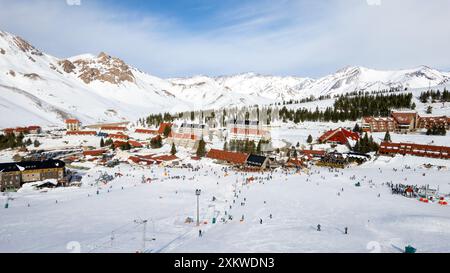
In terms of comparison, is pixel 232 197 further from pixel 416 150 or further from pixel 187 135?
pixel 187 135

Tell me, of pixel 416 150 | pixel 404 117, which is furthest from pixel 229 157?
pixel 404 117

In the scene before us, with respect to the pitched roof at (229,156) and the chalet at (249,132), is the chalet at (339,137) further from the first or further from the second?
the pitched roof at (229,156)

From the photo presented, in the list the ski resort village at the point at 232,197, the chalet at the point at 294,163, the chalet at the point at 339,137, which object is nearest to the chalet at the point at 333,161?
the ski resort village at the point at 232,197

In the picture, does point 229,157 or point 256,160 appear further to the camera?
point 229,157

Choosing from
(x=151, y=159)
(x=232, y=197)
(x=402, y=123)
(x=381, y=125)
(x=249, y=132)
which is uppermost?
(x=402, y=123)

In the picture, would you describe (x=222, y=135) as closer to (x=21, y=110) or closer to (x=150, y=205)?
(x=150, y=205)

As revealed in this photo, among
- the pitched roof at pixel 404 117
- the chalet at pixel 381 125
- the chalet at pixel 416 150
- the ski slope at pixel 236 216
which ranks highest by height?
the pitched roof at pixel 404 117

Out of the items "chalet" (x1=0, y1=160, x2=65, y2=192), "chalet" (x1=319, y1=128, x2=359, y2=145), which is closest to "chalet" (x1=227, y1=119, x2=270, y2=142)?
"chalet" (x1=319, y1=128, x2=359, y2=145)
